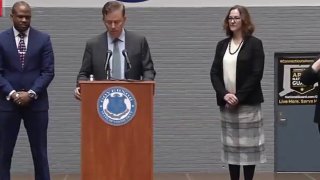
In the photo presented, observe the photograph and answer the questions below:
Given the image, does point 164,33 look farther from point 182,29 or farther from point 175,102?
point 175,102

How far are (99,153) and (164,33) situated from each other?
4069 mm

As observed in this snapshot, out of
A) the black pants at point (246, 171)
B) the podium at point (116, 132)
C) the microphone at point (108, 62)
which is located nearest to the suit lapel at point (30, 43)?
the microphone at point (108, 62)

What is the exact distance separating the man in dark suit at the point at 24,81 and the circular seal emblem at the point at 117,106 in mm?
1236

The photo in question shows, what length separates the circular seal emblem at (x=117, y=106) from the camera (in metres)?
5.89

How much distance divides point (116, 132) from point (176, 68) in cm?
396

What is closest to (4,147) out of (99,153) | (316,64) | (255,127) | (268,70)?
(99,153)

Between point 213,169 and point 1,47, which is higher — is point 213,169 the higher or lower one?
the lower one

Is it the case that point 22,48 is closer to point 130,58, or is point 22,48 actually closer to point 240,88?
point 130,58

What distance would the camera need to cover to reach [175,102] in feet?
32.2

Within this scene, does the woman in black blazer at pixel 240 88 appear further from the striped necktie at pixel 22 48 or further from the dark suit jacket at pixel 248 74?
the striped necktie at pixel 22 48

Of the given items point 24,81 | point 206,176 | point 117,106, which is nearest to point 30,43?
point 24,81

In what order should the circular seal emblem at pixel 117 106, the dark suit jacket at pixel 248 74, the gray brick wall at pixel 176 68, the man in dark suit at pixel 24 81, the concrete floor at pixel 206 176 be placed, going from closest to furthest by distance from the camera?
1. the circular seal emblem at pixel 117 106
2. the man in dark suit at pixel 24 81
3. the dark suit jacket at pixel 248 74
4. the concrete floor at pixel 206 176
5. the gray brick wall at pixel 176 68

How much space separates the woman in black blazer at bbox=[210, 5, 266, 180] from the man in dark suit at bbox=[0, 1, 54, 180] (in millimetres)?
1846

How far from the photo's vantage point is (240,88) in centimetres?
711
